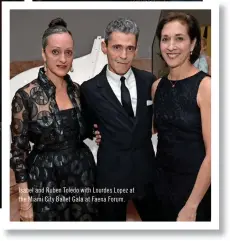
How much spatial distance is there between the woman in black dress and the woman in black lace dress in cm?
31

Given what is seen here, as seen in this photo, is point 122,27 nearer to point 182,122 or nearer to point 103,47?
point 103,47

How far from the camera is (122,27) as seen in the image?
136cm

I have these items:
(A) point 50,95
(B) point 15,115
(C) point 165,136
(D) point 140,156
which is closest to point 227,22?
(C) point 165,136

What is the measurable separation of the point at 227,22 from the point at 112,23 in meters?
0.48

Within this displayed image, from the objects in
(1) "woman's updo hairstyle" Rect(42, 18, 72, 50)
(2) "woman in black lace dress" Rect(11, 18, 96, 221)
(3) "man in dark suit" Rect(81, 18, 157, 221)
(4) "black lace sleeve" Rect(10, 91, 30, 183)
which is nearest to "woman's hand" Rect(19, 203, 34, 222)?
(2) "woman in black lace dress" Rect(11, 18, 96, 221)

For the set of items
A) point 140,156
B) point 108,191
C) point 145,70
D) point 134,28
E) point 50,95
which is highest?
point 134,28

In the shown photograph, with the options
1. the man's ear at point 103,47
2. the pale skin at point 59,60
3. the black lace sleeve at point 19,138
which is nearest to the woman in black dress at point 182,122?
the man's ear at point 103,47

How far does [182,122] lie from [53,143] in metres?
0.51

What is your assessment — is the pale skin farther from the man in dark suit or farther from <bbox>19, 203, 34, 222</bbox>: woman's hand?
<bbox>19, 203, 34, 222</bbox>: woman's hand

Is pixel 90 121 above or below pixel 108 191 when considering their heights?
above

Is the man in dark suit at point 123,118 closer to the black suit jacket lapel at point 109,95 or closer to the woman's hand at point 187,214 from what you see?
the black suit jacket lapel at point 109,95

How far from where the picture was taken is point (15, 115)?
1.36 metres

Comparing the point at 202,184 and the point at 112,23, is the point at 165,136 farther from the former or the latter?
the point at 112,23

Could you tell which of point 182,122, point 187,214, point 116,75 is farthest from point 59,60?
point 187,214
